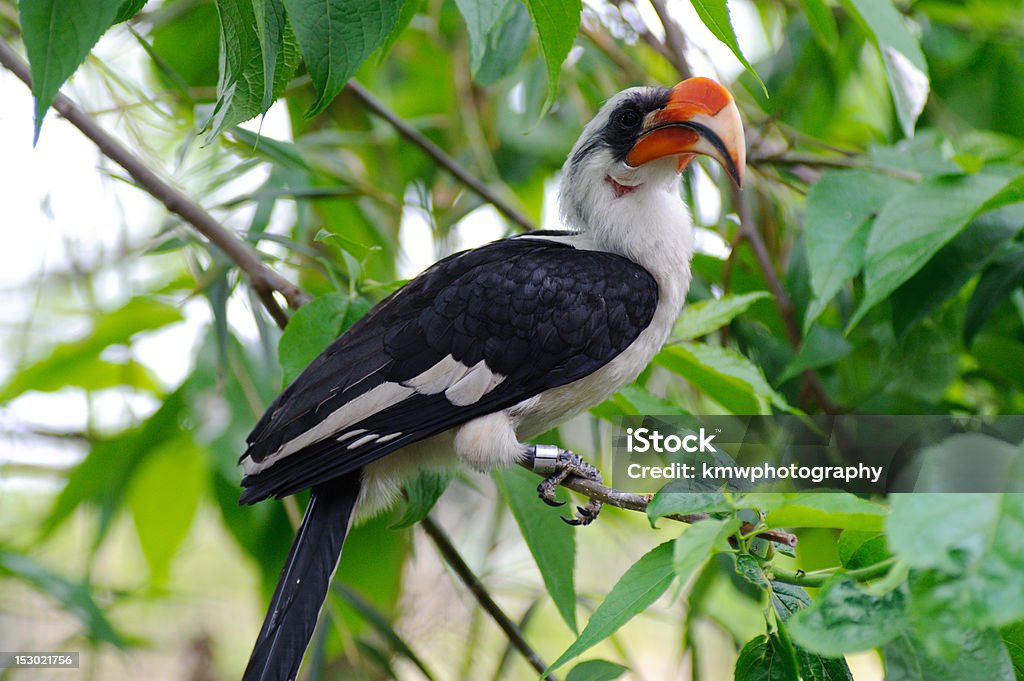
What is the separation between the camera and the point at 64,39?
89 cm

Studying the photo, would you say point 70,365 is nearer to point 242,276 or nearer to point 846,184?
point 242,276

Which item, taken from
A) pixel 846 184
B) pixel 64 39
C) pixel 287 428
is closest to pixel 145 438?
pixel 287 428

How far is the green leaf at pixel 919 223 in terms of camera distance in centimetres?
150

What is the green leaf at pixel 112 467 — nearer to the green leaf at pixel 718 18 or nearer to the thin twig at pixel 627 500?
the thin twig at pixel 627 500

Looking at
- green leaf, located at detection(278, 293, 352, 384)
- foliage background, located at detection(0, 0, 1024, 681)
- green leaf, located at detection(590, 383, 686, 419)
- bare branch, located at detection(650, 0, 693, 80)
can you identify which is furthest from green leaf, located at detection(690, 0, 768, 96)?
bare branch, located at detection(650, 0, 693, 80)

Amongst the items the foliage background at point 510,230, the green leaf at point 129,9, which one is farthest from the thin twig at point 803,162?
the green leaf at point 129,9

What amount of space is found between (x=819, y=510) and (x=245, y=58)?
755 mm

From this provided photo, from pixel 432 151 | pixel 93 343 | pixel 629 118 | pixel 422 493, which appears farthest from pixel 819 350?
pixel 93 343

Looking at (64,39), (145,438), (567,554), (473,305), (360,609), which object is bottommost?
(360,609)

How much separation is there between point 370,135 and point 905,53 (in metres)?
1.44

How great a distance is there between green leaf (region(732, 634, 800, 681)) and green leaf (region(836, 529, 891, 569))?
12cm

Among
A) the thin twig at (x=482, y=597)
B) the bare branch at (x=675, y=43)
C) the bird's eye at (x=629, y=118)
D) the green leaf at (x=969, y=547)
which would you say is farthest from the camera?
the bare branch at (x=675, y=43)

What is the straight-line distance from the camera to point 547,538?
1.68 meters

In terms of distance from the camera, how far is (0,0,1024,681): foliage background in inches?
39.0
